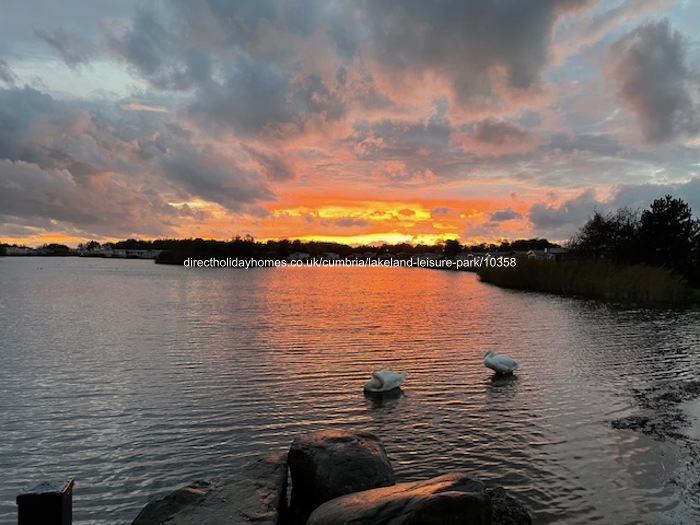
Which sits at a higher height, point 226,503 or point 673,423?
point 226,503

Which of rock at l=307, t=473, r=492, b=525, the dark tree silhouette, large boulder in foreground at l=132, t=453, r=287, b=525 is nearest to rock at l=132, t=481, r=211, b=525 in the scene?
large boulder in foreground at l=132, t=453, r=287, b=525

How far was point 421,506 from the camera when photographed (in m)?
4.56

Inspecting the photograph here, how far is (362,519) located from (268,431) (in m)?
5.39

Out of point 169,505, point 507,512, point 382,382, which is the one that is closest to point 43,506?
point 169,505

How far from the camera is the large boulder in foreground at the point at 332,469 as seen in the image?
6.30m

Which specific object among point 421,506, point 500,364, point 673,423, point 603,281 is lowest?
point 673,423

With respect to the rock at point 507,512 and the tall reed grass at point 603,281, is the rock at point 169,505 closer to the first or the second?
the rock at point 507,512

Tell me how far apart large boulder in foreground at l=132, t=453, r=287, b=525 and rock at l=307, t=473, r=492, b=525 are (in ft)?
2.78

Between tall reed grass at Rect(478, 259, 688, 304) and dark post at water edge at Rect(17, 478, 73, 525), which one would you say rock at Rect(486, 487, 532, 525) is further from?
tall reed grass at Rect(478, 259, 688, 304)

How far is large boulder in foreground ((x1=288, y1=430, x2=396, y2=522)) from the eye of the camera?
6301 mm

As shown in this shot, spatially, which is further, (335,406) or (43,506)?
(335,406)

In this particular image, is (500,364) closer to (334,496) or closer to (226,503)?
(334,496)

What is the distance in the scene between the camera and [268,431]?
9820mm

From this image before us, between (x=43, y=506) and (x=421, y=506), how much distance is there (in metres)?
3.15
